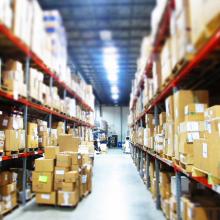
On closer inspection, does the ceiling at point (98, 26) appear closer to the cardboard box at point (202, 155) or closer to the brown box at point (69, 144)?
the cardboard box at point (202, 155)

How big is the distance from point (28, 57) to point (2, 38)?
90cm

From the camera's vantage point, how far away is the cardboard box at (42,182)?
16.1ft

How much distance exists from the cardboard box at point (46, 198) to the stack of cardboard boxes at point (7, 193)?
1.38 feet

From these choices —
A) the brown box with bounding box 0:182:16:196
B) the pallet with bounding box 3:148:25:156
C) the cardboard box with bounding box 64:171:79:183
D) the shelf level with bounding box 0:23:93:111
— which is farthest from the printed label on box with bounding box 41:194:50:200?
the shelf level with bounding box 0:23:93:111

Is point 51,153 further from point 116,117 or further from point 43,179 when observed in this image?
point 116,117

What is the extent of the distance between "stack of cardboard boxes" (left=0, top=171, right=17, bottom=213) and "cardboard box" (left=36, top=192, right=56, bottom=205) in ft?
1.38

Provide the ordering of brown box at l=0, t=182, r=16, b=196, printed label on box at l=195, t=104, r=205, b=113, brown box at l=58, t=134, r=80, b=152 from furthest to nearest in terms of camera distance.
A: brown box at l=58, t=134, r=80, b=152 → brown box at l=0, t=182, r=16, b=196 → printed label on box at l=195, t=104, r=205, b=113

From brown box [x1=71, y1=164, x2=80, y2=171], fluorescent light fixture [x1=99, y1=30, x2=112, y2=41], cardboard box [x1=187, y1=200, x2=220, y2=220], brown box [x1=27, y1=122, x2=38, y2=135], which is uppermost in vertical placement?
fluorescent light fixture [x1=99, y1=30, x2=112, y2=41]

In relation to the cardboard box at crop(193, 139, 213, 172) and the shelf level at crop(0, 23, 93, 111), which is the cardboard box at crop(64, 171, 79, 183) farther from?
the cardboard box at crop(193, 139, 213, 172)

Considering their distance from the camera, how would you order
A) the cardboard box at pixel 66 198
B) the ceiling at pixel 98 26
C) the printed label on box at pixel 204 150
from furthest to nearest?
the cardboard box at pixel 66 198 → the printed label on box at pixel 204 150 → the ceiling at pixel 98 26

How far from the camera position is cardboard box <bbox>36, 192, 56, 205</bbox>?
4871mm

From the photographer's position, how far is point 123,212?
15.3 ft

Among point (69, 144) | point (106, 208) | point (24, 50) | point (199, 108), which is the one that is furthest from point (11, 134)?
point (199, 108)

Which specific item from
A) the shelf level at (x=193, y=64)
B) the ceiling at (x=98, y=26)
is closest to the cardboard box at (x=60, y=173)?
the shelf level at (x=193, y=64)
